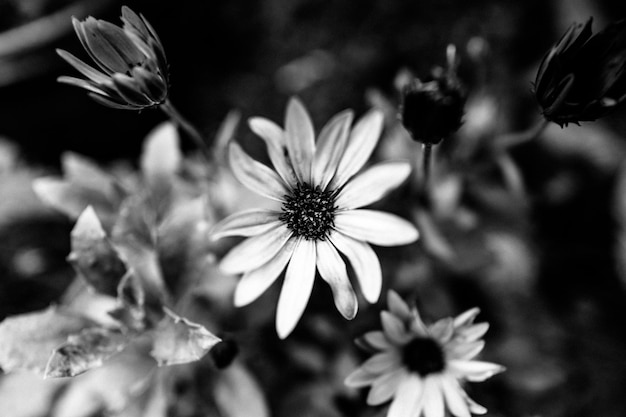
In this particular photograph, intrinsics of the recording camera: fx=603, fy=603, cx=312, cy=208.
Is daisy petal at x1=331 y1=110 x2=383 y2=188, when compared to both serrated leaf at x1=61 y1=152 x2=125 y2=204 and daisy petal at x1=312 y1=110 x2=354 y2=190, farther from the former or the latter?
serrated leaf at x1=61 y1=152 x2=125 y2=204

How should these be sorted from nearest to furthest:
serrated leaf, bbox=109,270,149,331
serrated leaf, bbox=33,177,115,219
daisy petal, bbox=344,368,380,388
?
daisy petal, bbox=344,368,380,388 < serrated leaf, bbox=109,270,149,331 < serrated leaf, bbox=33,177,115,219

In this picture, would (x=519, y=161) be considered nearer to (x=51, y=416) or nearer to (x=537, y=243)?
(x=537, y=243)

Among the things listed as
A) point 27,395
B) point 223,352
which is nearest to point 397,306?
point 223,352

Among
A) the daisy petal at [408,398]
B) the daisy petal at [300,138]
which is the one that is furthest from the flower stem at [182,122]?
the daisy petal at [408,398]

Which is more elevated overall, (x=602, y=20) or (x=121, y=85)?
(x=602, y=20)

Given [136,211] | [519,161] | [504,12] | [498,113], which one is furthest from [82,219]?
[504,12]

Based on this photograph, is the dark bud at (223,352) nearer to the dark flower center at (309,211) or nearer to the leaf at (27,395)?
the dark flower center at (309,211)

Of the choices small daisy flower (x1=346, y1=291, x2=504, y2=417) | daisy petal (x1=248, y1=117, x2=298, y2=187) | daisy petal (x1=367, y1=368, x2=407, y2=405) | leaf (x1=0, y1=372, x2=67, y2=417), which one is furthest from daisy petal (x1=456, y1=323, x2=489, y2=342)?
leaf (x1=0, y1=372, x2=67, y2=417)
